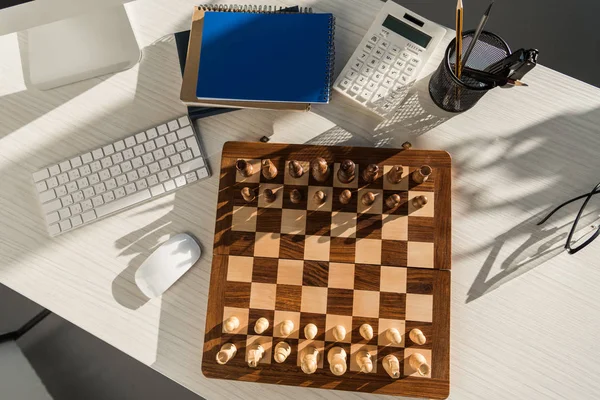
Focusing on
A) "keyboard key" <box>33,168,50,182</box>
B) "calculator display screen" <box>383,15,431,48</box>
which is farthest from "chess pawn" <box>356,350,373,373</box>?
"keyboard key" <box>33,168,50,182</box>

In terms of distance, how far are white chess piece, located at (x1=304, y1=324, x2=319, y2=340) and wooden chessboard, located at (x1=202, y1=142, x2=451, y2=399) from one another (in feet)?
0.09

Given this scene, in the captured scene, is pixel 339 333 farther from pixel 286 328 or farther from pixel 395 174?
pixel 395 174

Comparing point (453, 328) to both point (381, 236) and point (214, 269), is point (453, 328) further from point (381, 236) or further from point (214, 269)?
point (214, 269)

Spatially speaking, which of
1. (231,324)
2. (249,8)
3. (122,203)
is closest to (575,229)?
(231,324)

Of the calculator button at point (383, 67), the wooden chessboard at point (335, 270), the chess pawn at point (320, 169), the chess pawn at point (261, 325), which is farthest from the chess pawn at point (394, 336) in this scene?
the calculator button at point (383, 67)

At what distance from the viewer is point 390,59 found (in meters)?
1.02

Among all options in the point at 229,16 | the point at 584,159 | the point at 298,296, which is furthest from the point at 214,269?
the point at 584,159

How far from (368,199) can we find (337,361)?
354 millimetres

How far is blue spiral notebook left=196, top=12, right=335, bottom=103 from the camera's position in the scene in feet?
3.28

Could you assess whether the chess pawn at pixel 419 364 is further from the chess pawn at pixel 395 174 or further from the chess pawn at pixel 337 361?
the chess pawn at pixel 395 174

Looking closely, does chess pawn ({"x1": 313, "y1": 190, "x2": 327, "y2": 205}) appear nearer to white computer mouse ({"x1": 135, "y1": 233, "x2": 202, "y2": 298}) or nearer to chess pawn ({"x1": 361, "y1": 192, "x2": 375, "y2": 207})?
chess pawn ({"x1": 361, "y1": 192, "x2": 375, "y2": 207})

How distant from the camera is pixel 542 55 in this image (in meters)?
1.56

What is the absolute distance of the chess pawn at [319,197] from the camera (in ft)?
3.18

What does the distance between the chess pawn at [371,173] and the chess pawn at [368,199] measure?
4 cm
